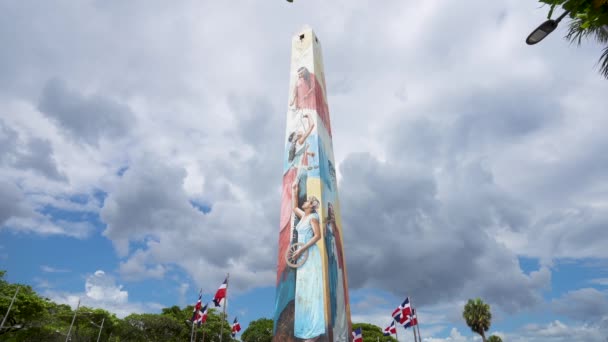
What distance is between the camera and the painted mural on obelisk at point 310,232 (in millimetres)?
23200

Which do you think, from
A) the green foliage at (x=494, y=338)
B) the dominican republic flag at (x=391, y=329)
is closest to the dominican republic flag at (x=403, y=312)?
the dominican republic flag at (x=391, y=329)

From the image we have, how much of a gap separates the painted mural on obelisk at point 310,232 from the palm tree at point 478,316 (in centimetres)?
2648

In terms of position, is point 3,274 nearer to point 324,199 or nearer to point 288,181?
point 288,181

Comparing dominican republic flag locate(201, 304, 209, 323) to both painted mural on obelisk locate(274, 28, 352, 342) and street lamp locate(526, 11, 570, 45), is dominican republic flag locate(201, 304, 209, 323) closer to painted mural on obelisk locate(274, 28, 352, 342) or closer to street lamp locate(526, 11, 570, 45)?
painted mural on obelisk locate(274, 28, 352, 342)

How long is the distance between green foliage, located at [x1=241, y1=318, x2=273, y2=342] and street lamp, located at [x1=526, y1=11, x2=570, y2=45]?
60.1 meters

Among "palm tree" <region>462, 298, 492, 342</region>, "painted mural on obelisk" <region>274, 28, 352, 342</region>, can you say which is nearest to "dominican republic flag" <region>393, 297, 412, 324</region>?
"painted mural on obelisk" <region>274, 28, 352, 342</region>

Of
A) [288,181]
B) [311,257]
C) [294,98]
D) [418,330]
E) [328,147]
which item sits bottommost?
[418,330]

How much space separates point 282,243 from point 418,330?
16324 mm

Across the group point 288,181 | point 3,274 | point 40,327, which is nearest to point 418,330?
point 288,181

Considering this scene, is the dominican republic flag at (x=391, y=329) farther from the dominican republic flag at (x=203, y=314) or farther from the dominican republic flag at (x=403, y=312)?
the dominican republic flag at (x=203, y=314)

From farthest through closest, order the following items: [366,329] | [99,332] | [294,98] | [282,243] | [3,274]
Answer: [366,329] → [99,332] → [3,274] → [294,98] → [282,243]

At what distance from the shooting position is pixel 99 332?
4472 cm

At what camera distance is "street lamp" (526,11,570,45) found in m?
4.34

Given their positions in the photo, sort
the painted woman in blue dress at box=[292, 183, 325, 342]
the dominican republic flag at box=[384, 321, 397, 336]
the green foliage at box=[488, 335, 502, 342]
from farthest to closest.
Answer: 1. the green foliage at box=[488, 335, 502, 342]
2. the dominican republic flag at box=[384, 321, 397, 336]
3. the painted woman in blue dress at box=[292, 183, 325, 342]
